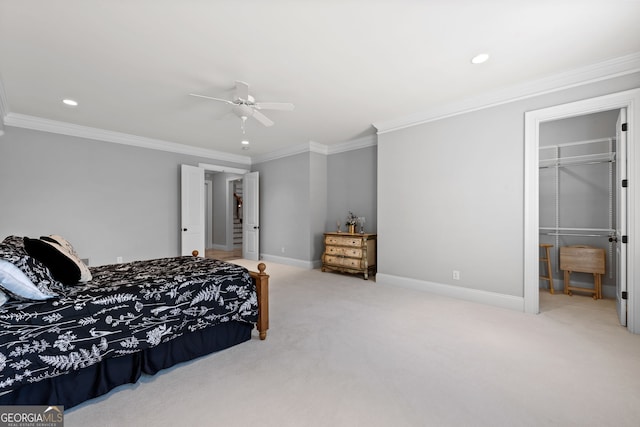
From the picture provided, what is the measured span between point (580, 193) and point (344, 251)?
3750 mm

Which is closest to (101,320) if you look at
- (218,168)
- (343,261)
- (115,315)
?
(115,315)

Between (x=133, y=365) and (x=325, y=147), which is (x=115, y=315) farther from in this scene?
(x=325, y=147)

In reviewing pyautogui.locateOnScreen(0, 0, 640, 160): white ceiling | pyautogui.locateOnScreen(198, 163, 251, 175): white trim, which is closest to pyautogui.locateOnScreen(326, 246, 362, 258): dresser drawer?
pyautogui.locateOnScreen(0, 0, 640, 160): white ceiling

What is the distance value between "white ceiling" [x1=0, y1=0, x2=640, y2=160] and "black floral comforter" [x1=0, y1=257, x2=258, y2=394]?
6.61ft

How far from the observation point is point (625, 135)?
282 cm

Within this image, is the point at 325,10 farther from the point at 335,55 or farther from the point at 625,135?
the point at 625,135

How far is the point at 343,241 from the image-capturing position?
526cm

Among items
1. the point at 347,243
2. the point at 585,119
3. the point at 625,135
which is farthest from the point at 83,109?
the point at 585,119

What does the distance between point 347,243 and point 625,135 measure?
3.75 meters

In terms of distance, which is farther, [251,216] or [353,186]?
[251,216]

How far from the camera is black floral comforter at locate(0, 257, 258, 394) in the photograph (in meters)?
1.54

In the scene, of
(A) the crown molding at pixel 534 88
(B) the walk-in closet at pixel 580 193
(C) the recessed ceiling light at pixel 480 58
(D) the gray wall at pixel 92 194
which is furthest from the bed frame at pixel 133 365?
(B) the walk-in closet at pixel 580 193

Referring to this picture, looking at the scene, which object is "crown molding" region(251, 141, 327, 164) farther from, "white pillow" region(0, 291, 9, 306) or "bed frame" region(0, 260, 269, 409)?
"white pillow" region(0, 291, 9, 306)

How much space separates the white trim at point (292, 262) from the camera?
5.95m
